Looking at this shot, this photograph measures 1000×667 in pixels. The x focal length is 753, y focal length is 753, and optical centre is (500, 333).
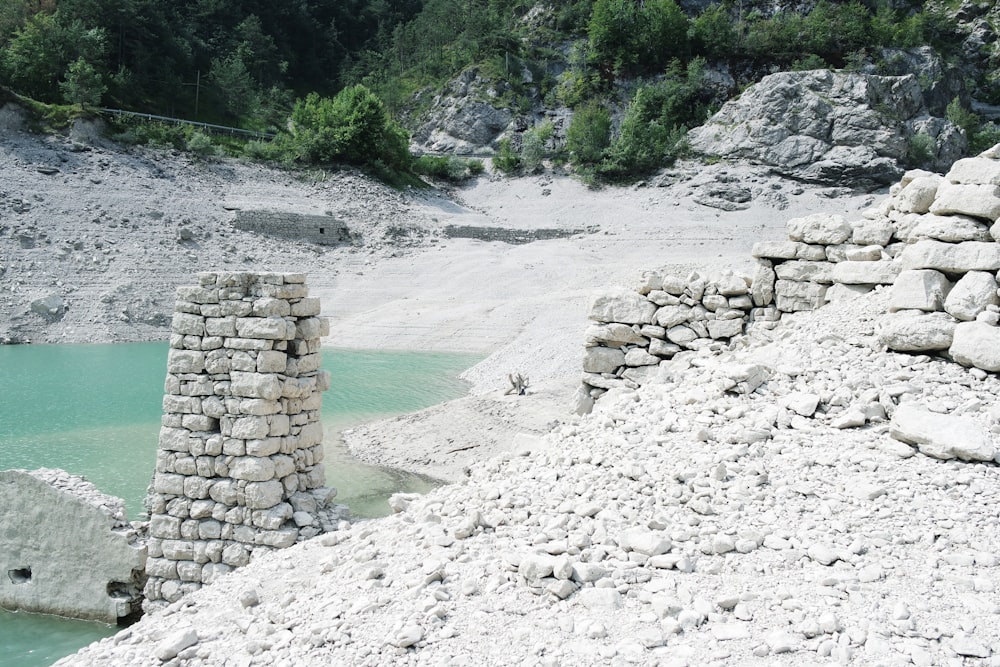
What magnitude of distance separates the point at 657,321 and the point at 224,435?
14.7 feet

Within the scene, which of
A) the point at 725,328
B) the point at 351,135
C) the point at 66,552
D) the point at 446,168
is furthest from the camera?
the point at 446,168

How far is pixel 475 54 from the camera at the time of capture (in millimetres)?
62500

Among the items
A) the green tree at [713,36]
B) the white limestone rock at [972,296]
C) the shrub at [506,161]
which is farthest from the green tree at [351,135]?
the white limestone rock at [972,296]

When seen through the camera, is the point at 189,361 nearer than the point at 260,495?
No

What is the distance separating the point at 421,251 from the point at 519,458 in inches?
1235

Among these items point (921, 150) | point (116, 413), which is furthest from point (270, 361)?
point (921, 150)

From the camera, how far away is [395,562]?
512 cm

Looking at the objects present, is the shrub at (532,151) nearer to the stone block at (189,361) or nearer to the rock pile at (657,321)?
the rock pile at (657,321)

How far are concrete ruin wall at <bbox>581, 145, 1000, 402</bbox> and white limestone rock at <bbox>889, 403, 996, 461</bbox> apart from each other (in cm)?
79

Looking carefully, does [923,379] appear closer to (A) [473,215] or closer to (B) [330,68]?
(A) [473,215]

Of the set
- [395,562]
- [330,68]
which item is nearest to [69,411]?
[395,562]

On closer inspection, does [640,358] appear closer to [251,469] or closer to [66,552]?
[251,469]

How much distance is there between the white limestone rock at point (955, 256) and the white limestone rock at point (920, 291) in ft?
0.28

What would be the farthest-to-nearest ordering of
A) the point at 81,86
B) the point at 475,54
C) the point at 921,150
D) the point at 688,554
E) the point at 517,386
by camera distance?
the point at 475,54 → the point at 921,150 → the point at 81,86 → the point at 517,386 → the point at 688,554
